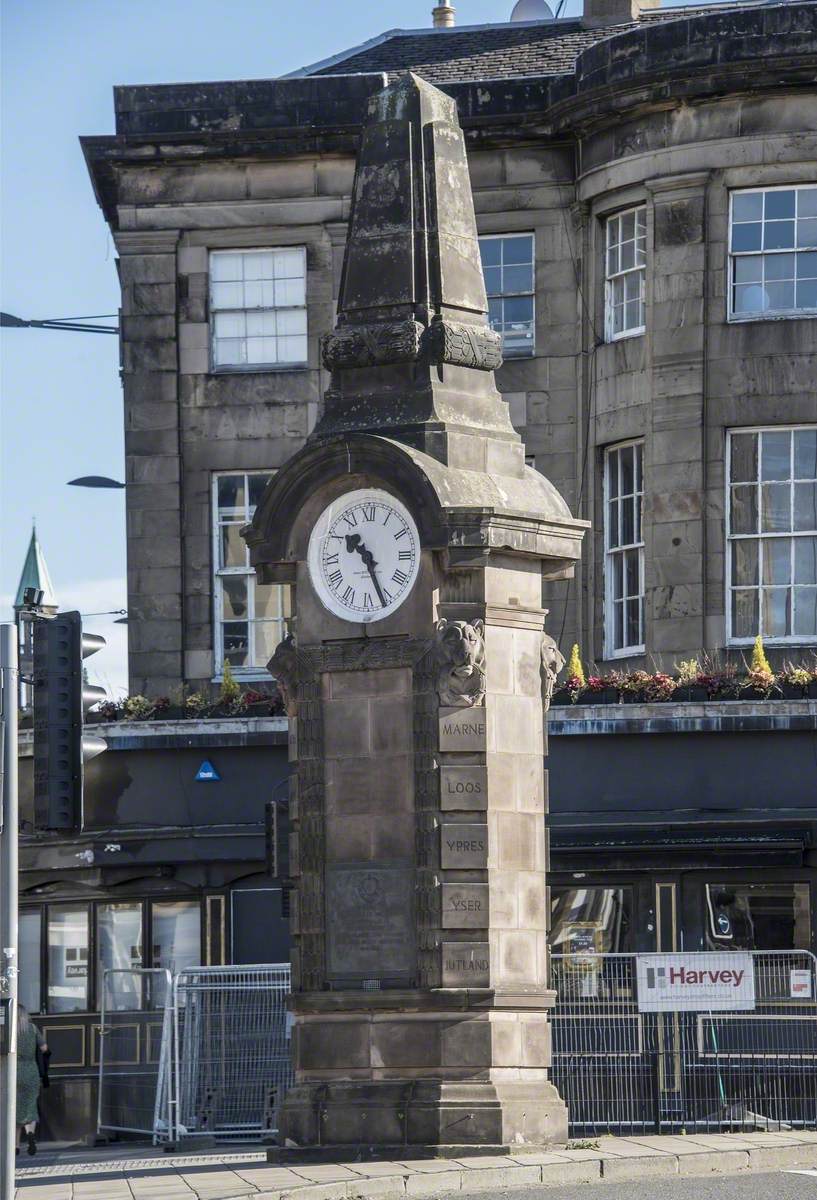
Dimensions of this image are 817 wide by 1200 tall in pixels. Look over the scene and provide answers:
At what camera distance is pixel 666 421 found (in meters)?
29.6

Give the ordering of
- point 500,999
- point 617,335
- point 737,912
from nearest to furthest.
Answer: point 500,999
point 737,912
point 617,335

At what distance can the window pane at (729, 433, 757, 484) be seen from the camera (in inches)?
1158

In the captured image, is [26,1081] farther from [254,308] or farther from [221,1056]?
[254,308]

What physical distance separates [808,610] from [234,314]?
27.0 ft

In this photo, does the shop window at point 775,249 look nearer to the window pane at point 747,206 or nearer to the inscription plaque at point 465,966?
the window pane at point 747,206

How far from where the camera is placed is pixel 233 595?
3144 cm

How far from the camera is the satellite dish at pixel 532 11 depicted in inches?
1410

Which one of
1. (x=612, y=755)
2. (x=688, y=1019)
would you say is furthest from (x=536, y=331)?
(x=688, y=1019)

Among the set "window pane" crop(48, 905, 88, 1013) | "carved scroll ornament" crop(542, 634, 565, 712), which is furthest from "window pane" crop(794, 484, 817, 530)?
"carved scroll ornament" crop(542, 634, 565, 712)

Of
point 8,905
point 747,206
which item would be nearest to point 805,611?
point 747,206

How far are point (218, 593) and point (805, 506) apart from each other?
24.5 feet

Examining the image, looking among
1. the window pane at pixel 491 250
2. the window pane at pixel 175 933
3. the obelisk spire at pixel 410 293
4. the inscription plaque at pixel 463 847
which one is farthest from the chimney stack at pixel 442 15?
the inscription plaque at pixel 463 847

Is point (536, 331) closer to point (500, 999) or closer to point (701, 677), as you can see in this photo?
point (701, 677)

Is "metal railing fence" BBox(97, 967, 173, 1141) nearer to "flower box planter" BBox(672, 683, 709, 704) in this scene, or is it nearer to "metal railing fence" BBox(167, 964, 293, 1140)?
"metal railing fence" BBox(167, 964, 293, 1140)
